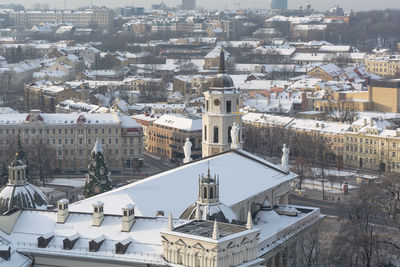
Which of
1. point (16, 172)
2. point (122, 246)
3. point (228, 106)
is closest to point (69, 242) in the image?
point (122, 246)

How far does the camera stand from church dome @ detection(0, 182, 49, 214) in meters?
56.0

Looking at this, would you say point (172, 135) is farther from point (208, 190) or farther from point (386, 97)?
point (208, 190)

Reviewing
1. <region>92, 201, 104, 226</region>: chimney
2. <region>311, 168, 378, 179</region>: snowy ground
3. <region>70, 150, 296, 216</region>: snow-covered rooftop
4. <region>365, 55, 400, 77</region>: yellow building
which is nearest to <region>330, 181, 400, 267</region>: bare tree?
<region>70, 150, 296, 216</region>: snow-covered rooftop

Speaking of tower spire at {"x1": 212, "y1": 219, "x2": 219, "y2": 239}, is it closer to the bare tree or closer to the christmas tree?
the bare tree

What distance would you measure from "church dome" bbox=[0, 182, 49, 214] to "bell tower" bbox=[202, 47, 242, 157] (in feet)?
48.5

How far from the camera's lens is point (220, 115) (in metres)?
65.5

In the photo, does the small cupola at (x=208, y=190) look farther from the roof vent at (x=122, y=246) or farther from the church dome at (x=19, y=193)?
the church dome at (x=19, y=193)

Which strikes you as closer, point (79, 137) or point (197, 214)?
point (197, 214)

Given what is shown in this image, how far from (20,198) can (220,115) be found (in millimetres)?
16958

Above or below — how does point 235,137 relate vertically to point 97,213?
above

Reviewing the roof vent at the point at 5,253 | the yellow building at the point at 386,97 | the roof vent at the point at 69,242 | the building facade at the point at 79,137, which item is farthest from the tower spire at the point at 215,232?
the yellow building at the point at 386,97

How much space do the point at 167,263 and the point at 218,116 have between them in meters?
23.5

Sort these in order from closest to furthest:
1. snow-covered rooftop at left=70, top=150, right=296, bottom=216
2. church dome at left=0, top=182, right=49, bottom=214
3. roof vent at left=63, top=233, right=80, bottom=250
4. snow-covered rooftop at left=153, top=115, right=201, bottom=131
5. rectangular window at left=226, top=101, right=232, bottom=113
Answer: roof vent at left=63, top=233, right=80, bottom=250
snow-covered rooftop at left=70, top=150, right=296, bottom=216
church dome at left=0, top=182, right=49, bottom=214
rectangular window at left=226, top=101, right=232, bottom=113
snow-covered rooftop at left=153, top=115, right=201, bottom=131

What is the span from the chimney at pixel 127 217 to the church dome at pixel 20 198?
11458mm
